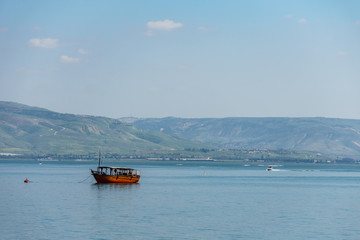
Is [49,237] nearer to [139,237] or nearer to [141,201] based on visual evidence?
[139,237]

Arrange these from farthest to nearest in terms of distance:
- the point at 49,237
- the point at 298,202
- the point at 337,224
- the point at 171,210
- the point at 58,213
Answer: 1. the point at 298,202
2. the point at 171,210
3. the point at 58,213
4. the point at 337,224
5. the point at 49,237

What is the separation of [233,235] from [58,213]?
39927 millimetres

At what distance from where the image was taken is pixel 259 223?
109 metres

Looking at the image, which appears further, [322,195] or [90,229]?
[322,195]

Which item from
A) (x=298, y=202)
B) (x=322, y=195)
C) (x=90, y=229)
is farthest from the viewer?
(x=322, y=195)

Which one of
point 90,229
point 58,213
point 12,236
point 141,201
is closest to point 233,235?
point 90,229

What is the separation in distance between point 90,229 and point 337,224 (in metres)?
41.8

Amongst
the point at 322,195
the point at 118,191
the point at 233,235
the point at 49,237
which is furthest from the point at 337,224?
the point at 118,191

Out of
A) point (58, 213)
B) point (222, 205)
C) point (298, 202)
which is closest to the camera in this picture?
point (58, 213)

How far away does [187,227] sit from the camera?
102875 mm

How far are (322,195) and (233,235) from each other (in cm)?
8759

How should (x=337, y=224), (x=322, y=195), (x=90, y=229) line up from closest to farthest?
(x=90, y=229), (x=337, y=224), (x=322, y=195)

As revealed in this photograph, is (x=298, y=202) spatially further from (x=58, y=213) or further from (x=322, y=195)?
(x=58, y=213)

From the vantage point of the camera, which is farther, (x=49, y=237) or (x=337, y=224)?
(x=337, y=224)
